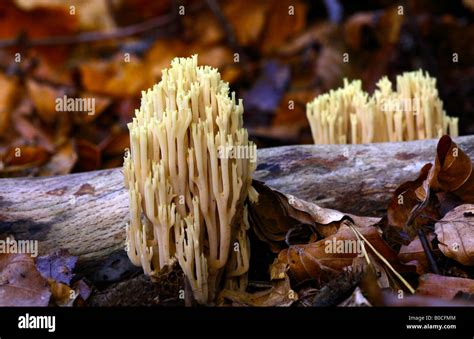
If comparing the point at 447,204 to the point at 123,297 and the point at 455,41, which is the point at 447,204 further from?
the point at 455,41

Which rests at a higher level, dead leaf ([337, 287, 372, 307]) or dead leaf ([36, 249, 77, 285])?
dead leaf ([36, 249, 77, 285])

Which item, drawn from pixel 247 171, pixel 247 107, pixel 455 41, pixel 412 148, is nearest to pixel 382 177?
pixel 412 148

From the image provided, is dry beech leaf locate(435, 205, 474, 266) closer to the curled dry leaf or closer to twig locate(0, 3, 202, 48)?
the curled dry leaf

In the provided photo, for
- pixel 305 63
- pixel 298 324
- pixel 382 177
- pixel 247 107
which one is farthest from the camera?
pixel 305 63

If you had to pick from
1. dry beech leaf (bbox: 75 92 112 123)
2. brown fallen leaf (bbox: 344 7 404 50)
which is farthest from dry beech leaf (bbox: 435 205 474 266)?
dry beech leaf (bbox: 75 92 112 123)

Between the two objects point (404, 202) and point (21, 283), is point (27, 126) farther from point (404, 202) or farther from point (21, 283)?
point (404, 202)

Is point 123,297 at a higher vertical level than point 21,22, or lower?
lower
